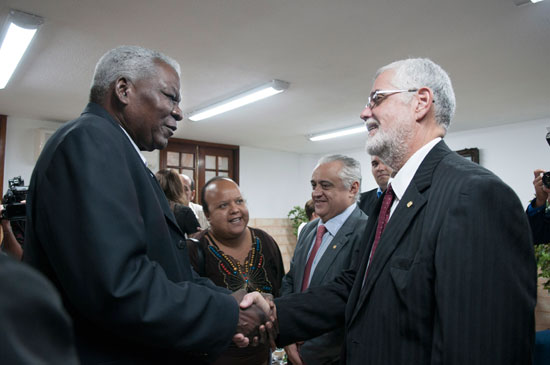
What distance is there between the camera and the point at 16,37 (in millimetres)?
3670

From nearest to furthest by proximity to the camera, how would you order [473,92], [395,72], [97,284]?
1. [97,284]
2. [395,72]
3. [473,92]

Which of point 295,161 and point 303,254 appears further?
point 295,161

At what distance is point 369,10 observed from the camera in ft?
11.0

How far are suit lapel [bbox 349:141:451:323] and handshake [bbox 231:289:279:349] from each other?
0.45 m

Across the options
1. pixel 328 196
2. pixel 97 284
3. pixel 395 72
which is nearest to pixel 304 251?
pixel 328 196

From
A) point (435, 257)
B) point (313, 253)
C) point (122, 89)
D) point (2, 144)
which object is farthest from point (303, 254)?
point (2, 144)

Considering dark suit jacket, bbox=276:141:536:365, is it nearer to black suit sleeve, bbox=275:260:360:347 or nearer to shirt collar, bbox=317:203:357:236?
black suit sleeve, bbox=275:260:360:347

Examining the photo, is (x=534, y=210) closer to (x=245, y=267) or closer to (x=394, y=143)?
(x=394, y=143)

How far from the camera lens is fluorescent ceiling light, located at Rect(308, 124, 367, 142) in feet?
24.9

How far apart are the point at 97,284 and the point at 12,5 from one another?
3.22 meters

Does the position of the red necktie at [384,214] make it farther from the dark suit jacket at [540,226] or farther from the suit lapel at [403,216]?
the dark suit jacket at [540,226]

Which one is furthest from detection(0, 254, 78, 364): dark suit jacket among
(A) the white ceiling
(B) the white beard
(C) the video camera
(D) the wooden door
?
(D) the wooden door

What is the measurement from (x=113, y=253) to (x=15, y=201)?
73.3 inches

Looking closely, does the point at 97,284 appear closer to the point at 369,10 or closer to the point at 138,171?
the point at 138,171
